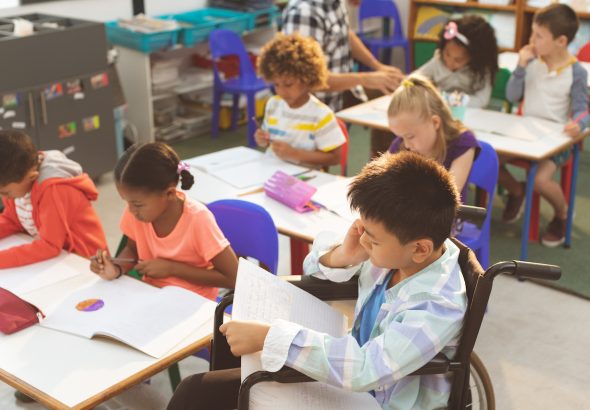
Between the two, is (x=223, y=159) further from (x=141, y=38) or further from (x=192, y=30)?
(x=192, y=30)

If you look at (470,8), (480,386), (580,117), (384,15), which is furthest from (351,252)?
(384,15)

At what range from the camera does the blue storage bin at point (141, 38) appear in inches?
193

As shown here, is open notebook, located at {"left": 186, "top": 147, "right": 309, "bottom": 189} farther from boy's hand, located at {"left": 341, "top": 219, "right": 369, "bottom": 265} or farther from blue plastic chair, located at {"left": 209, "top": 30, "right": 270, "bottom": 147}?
blue plastic chair, located at {"left": 209, "top": 30, "right": 270, "bottom": 147}

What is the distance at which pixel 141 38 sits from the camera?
4887 millimetres

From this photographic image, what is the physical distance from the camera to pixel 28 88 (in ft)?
13.5

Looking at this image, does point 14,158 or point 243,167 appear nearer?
point 14,158

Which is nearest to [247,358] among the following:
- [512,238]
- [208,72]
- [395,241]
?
[395,241]

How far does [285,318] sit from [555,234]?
2532 mm

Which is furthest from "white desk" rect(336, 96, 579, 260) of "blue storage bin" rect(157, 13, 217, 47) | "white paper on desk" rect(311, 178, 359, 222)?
"blue storage bin" rect(157, 13, 217, 47)

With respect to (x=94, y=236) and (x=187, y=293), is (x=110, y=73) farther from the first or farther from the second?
(x=187, y=293)

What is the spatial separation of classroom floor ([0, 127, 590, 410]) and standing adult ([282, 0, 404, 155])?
0.79 metres

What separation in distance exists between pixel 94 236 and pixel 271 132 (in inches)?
41.2

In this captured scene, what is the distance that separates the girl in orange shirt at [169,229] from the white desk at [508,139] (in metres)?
1.57

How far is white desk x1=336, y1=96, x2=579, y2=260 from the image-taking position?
3.33 m
